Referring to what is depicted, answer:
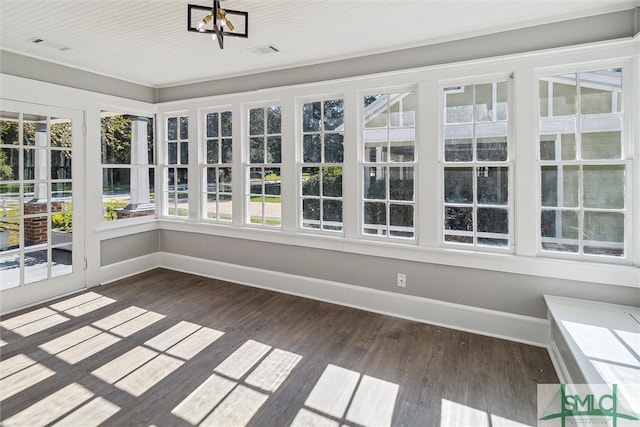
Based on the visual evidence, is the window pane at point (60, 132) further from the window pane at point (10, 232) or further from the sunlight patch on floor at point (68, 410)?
the sunlight patch on floor at point (68, 410)

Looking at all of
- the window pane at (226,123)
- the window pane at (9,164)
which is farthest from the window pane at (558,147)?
the window pane at (9,164)

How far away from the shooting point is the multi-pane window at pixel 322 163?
3912mm

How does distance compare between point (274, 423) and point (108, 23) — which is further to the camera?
point (108, 23)

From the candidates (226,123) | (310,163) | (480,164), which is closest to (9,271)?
(226,123)

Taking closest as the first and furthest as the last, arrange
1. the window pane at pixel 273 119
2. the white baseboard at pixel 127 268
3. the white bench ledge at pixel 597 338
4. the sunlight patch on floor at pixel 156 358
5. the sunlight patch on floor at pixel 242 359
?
the white bench ledge at pixel 597 338 → the sunlight patch on floor at pixel 156 358 → the sunlight patch on floor at pixel 242 359 → the window pane at pixel 273 119 → the white baseboard at pixel 127 268

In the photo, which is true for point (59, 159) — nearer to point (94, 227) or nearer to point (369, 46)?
point (94, 227)

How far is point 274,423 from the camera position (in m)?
2.06

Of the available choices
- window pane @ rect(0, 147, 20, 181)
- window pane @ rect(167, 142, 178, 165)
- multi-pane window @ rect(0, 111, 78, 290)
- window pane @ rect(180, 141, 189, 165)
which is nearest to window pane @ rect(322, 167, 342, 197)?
window pane @ rect(180, 141, 189, 165)

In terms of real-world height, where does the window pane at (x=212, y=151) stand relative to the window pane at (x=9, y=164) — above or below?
above

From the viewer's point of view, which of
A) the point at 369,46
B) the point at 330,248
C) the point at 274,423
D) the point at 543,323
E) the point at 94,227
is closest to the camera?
the point at 274,423

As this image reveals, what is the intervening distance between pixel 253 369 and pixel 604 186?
3.15m

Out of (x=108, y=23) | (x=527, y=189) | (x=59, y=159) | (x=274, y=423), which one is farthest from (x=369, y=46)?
(x=59, y=159)

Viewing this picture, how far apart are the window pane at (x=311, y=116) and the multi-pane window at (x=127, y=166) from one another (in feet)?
8.41

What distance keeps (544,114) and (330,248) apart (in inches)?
94.5
